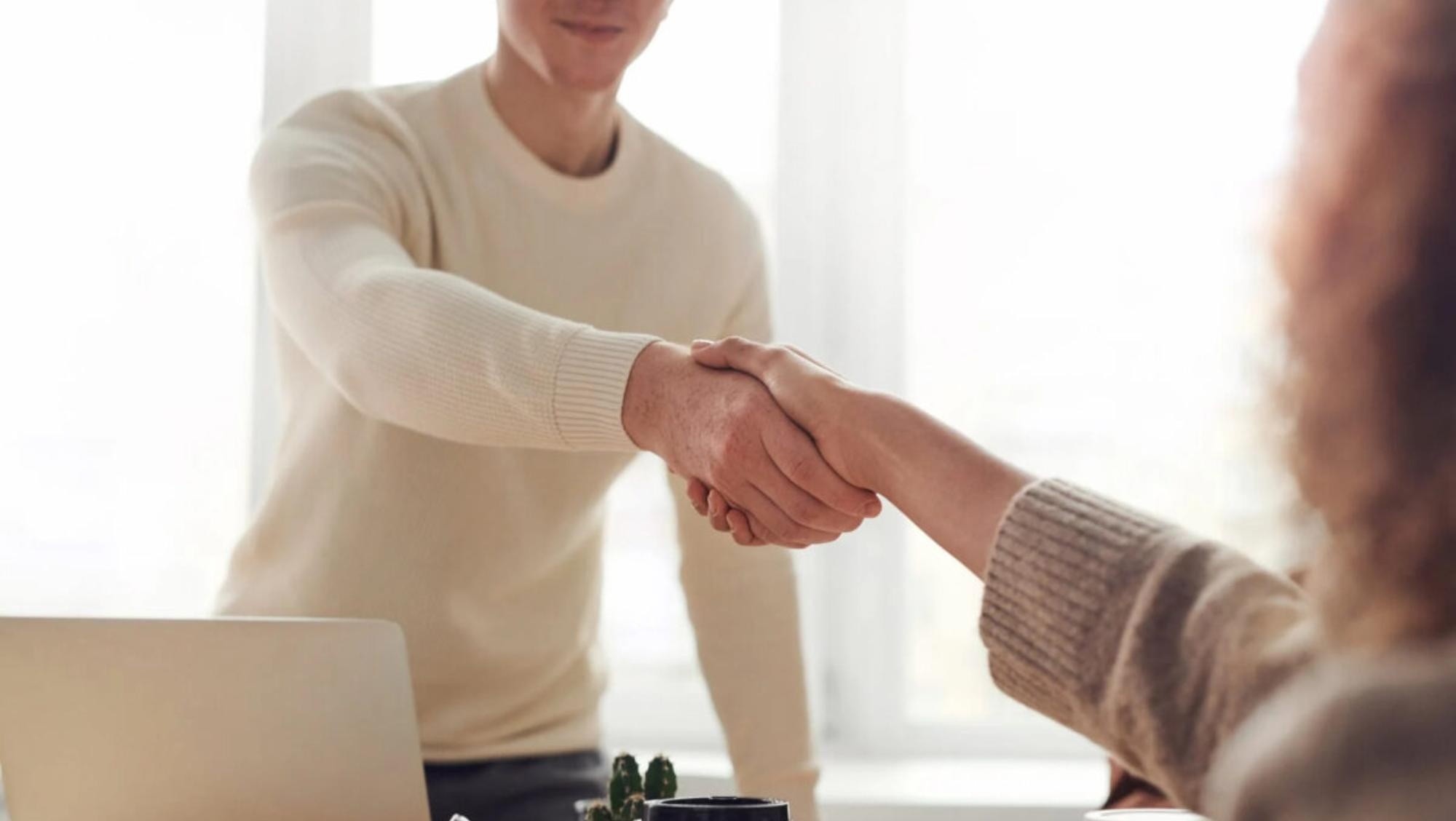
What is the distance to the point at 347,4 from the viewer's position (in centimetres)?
277

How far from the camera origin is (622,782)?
1.09 meters

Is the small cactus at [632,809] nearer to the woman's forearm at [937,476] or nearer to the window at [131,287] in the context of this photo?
the woman's forearm at [937,476]

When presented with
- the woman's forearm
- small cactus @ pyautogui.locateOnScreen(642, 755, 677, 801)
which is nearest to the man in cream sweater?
the woman's forearm

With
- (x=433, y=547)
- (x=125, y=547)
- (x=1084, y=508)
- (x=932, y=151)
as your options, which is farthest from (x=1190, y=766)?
(x=125, y=547)

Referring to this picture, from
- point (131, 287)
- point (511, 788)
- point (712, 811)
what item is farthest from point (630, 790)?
point (131, 287)

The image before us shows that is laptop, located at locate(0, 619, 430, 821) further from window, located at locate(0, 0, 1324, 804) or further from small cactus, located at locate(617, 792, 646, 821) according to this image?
window, located at locate(0, 0, 1324, 804)

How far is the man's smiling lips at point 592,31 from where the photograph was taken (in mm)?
1838

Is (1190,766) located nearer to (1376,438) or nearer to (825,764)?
(1376,438)

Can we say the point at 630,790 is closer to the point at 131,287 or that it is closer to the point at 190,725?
the point at 190,725

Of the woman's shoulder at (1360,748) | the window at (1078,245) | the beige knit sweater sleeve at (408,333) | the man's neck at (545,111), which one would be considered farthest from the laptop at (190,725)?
the window at (1078,245)

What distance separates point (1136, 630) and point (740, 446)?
72cm

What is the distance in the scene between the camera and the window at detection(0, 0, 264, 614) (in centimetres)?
267

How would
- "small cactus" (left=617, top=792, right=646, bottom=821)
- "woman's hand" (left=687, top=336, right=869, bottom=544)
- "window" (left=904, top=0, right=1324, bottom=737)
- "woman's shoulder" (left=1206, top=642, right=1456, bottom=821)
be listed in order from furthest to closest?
"window" (left=904, top=0, right=1324, bottom=737)
"woman's hand" (left=687, top=336, right=869, bottom=544)
"small cactus" (left=617, top=792, right=646, bottom=821)
"woman's shoulder" (left=1206, top=642, right=1456, bottom=821)

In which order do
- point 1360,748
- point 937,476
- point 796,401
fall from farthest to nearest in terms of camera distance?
1. point 796,401
2. point 937,476
3. point 1360,748
